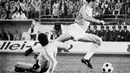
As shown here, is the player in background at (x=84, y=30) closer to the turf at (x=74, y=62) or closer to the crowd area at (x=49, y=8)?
the turf at (x=74, y=62)

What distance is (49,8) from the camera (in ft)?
22.8

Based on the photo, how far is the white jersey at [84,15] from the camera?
583 cm

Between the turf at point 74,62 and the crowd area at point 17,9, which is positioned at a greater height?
the crowd area at point 17,9

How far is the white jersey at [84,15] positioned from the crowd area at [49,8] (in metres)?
0.63

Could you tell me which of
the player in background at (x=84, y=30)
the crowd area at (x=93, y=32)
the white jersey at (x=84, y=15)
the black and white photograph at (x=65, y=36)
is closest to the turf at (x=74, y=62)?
the black and white photograph at (x=65, y=36)

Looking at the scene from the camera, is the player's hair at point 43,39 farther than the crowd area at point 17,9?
No

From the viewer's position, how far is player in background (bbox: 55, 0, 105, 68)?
585 cm

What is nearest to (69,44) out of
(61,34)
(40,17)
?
(61,34)

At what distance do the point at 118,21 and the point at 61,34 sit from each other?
4.48 feet

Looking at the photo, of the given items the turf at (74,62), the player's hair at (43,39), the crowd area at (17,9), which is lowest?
the turf at (74,62)

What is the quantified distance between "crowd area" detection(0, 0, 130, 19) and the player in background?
0.66m

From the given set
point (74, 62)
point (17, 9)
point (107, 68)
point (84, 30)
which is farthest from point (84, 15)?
point (17, 9)

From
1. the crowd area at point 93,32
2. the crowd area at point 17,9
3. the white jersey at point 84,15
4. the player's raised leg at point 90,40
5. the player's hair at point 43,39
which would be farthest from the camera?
the crowd area at point 17,9

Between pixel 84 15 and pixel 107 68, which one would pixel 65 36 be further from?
pixel 107 68
